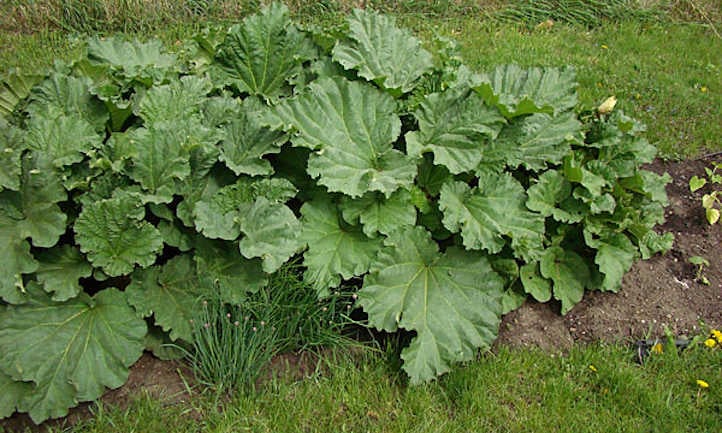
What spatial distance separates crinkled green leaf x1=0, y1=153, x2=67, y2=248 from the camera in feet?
8.55

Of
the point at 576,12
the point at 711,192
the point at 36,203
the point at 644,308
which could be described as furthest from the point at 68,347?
the point at 576,12

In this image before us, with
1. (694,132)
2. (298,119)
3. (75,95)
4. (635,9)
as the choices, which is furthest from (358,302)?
(635,9)

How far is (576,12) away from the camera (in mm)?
6539

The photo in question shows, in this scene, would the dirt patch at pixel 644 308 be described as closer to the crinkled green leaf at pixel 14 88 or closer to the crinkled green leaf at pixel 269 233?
the crinkled green leaf at pixel 269 233

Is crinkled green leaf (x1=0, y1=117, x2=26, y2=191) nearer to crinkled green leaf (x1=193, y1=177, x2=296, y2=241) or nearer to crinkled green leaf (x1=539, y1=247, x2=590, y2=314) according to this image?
crinkled green leaf (x1=193, y1=177, x2=296, y2=241)

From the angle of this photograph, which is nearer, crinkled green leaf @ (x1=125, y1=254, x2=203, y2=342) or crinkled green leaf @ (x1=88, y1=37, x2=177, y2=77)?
crinkled green leaf @ (x1=125, y1=254, x2=203, y2=342)

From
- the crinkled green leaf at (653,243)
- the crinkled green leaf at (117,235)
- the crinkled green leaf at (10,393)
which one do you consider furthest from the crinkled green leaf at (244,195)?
the crinkled green leaf at (653,243)

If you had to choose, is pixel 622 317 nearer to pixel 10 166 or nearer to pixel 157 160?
pixel 157 160

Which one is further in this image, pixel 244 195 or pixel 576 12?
pixel 576 12

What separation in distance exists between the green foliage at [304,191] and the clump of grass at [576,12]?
317 centimetres

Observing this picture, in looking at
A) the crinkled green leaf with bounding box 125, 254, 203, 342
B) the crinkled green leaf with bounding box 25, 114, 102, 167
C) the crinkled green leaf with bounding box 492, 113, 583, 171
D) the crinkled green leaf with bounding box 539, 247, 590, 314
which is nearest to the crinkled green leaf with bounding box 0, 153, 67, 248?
the crinkled green leaf with bounding box 25, 114, 102, 167

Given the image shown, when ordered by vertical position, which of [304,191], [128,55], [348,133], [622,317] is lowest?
[622,317]

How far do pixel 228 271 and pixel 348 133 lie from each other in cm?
78

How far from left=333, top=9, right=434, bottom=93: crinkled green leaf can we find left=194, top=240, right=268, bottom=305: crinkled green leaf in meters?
1.01
